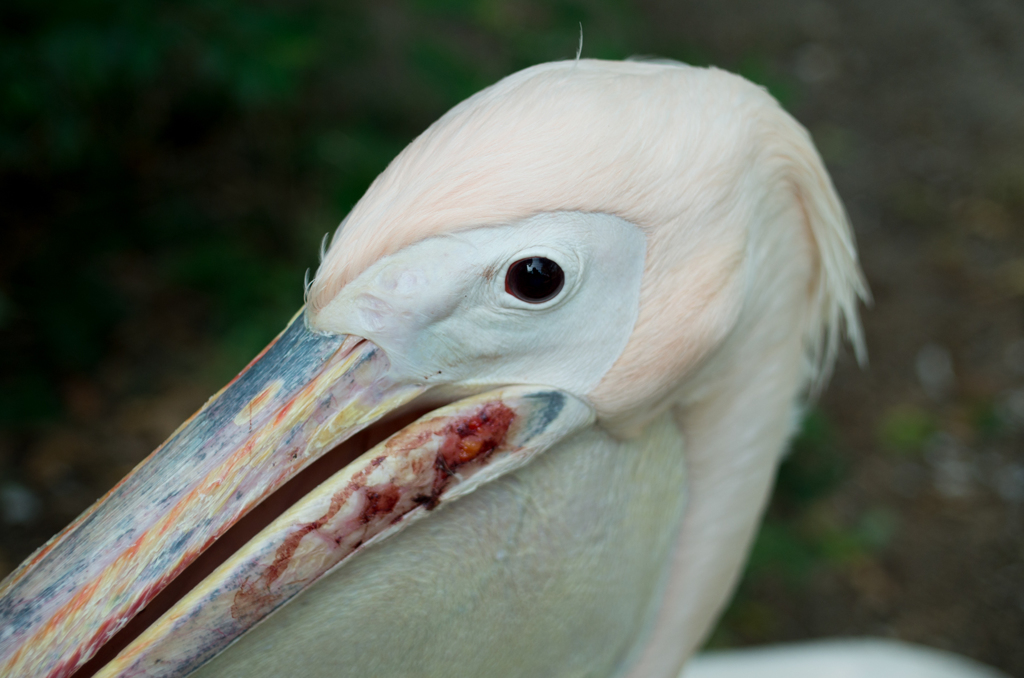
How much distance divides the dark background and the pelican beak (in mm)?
1603

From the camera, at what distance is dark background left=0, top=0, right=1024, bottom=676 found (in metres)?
2.49

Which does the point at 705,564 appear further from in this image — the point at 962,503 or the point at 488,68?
the point at 962,503

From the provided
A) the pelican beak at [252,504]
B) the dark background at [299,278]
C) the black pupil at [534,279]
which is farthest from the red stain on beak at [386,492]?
the dark background at [299,278]

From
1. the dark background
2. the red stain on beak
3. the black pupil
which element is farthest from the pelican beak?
the dark background

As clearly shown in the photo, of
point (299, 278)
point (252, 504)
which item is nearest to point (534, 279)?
point (252, 504)

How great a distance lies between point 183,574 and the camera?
98 cm

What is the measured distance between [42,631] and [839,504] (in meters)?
3.10

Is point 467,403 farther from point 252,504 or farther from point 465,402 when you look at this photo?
point 252,504

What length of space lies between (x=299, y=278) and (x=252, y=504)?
6.32ft

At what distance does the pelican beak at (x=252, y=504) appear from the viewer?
0.89 m

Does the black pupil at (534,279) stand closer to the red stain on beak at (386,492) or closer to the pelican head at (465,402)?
the pelican head at (465,402)

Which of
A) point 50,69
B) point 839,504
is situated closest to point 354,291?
point 50,69

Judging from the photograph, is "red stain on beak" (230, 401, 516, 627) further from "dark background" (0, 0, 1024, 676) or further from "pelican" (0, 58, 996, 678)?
"dark background" (0, 0, 1024, 676)

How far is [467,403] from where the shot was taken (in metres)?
0.99
